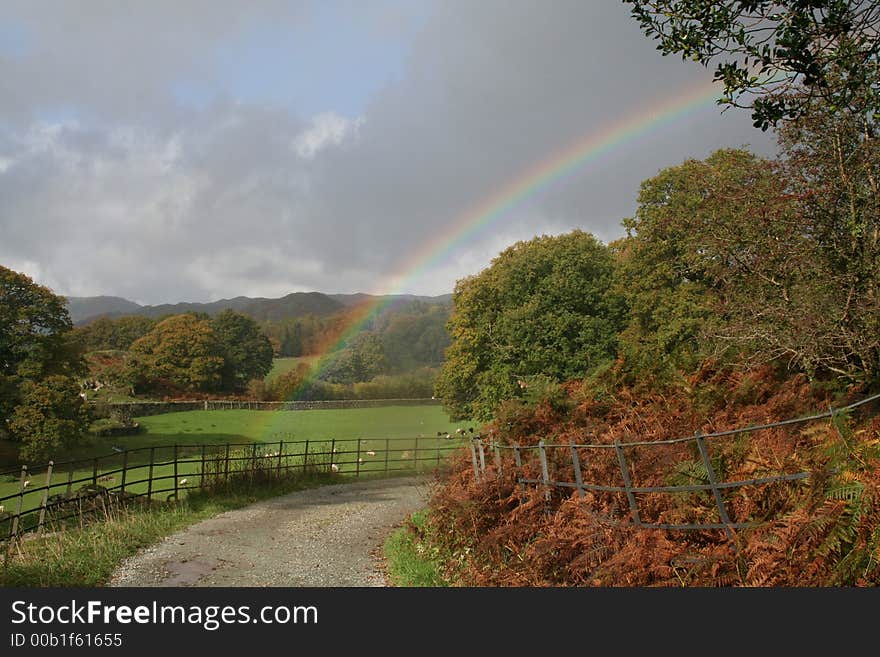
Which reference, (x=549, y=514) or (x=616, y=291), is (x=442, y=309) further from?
(x=549, y=514)

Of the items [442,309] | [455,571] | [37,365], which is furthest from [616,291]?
[442,309]

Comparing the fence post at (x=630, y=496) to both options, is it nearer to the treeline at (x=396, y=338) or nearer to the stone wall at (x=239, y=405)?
the stone wall at (x=239, y=405)

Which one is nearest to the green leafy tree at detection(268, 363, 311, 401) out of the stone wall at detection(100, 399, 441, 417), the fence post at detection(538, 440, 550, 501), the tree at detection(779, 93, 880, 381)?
the stone wall at detection(100, 399, 441, 417)

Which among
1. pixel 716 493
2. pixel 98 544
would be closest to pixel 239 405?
pixel 98 544

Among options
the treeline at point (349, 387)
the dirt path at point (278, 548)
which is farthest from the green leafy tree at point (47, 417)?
the treeline at point (349, 387)

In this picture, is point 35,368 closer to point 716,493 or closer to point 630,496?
point 630,496

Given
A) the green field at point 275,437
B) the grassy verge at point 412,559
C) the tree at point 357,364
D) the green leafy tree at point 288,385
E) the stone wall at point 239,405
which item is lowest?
the green field at point 275,437

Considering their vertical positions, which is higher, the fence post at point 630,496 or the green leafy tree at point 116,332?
the green leafy tree at point 116,332

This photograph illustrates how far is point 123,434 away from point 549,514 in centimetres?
4459

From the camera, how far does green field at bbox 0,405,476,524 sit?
33.0 metres

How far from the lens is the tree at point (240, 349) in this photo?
6375 cm

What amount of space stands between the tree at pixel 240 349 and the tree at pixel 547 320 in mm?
35364

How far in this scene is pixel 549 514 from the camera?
8.93 meters

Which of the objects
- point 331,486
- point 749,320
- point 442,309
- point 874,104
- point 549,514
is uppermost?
point 442,309
